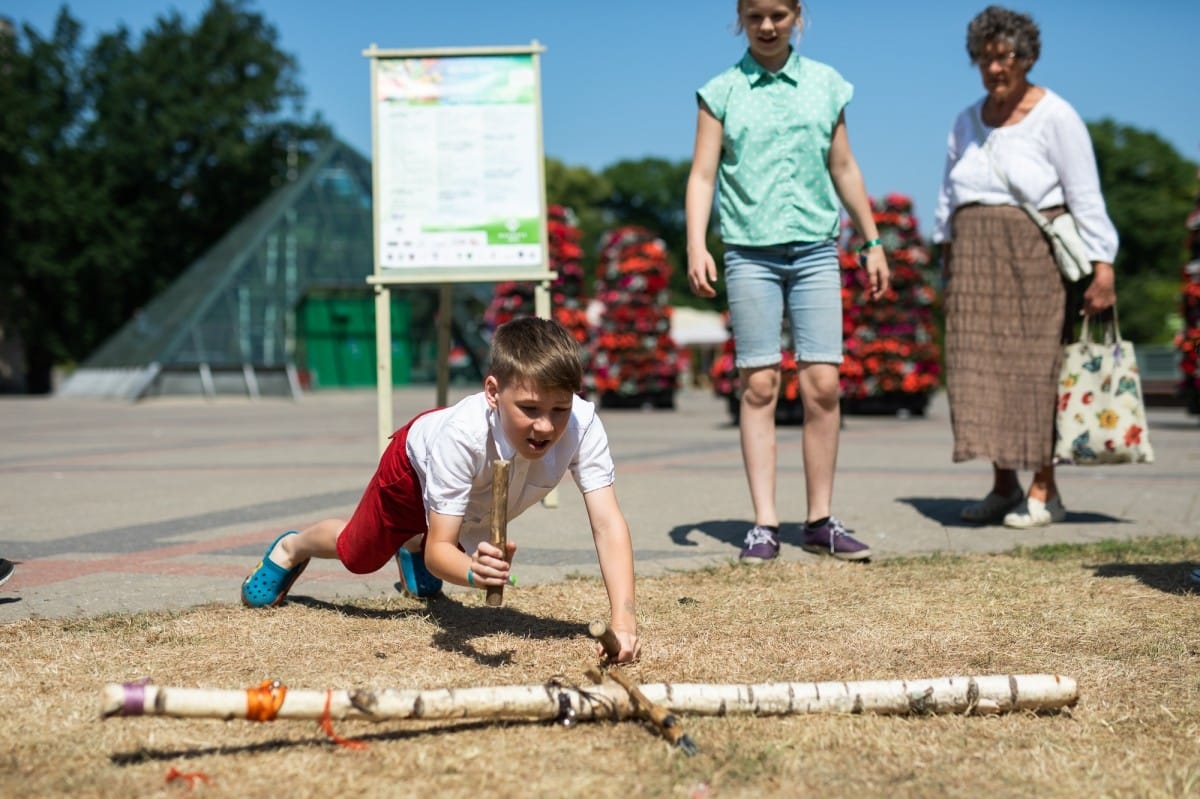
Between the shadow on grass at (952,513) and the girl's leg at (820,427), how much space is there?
3.36 ft

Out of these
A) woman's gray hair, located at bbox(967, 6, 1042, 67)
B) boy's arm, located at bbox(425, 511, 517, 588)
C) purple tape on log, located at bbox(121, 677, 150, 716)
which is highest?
woman's gray hair, located at bbox(967, 6, 1042, 67)

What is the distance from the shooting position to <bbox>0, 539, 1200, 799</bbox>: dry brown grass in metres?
2.22

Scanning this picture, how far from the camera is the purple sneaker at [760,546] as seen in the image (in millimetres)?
4617

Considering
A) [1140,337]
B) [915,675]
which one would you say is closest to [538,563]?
[915,675]

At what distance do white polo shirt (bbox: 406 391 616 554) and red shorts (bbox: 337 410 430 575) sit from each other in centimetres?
6

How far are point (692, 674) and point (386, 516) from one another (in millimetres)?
1056

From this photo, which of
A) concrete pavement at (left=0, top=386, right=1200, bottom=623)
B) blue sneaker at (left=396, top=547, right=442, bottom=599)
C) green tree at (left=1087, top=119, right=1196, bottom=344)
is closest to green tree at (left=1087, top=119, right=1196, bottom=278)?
green tree at (left=1087, top=119, right=1196, bottom=344)

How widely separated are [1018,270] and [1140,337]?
5016cm

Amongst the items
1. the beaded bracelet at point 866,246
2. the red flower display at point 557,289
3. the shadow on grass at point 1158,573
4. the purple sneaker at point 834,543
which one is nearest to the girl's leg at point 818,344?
the purple sneaker at point 834,543

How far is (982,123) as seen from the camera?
586cm

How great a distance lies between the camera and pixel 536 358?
302 centimetres

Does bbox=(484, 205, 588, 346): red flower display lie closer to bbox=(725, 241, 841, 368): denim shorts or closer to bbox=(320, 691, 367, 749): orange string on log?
bbox=(725, 241, 841, 368): denim shorts

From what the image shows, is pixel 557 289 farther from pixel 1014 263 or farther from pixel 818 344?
pixel 818 344

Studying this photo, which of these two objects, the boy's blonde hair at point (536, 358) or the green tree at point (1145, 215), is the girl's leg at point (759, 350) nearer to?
the boy's blonde hair at point (536, 358)
